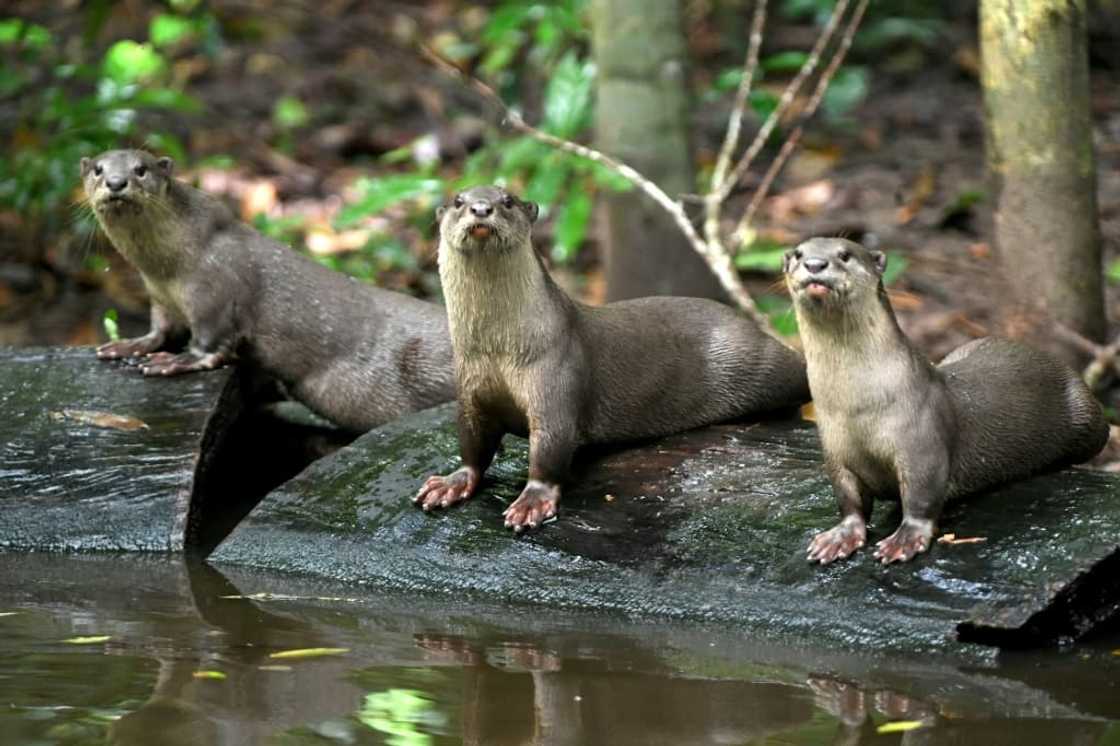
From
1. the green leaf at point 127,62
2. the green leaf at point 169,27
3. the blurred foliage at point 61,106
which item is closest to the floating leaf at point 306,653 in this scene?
the blurred foliage at point 61,106

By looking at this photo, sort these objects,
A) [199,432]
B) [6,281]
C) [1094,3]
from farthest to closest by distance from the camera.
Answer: [1094,3] < [6,281] < [199,432]

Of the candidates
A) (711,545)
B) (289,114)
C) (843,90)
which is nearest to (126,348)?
(711,545)

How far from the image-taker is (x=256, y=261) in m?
5.86

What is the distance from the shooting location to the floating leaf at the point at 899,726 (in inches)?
126

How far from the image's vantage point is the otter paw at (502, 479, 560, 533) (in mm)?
4395

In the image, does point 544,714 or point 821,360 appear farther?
point 821,360

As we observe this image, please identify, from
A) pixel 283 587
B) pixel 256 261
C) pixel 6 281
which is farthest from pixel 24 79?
pixel 283 587

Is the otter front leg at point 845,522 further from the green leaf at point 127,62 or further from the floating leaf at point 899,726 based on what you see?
the green leaf at point 127,62

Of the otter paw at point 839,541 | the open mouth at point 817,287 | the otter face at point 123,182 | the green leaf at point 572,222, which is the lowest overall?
the otter paw at point 839,541

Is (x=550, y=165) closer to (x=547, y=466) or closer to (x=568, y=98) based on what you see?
(x=568, y=98)

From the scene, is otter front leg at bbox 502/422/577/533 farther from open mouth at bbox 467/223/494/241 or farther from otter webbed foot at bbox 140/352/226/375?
otter webbed foot at bbox 140/352/226/375

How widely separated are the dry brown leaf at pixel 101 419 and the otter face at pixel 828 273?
226cm

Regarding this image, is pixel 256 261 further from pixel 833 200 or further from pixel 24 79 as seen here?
pixel 833 200

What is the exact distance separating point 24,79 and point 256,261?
323 centimetres
